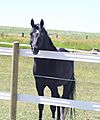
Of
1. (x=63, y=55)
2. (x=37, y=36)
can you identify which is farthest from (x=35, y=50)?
(x=63, y=55)

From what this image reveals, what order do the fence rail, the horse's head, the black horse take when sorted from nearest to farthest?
1. the fence rail
2. the horse's head
3. the black horse

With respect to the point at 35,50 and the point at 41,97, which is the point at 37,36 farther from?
the point at 41,97

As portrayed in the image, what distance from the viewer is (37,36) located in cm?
602

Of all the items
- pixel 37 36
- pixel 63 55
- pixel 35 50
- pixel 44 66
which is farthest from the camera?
pixel 44 66

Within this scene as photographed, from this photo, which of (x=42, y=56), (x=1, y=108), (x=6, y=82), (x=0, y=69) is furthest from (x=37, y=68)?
(x=0, y=69)

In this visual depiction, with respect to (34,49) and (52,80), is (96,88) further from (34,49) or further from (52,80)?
(34,49)

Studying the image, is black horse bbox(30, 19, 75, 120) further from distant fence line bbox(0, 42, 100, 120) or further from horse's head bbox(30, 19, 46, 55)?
distant fence line bbox(0, 42, 100, 120)

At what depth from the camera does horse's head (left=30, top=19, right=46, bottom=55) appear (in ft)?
19.4

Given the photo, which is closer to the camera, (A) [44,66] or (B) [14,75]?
(B) [14,75]

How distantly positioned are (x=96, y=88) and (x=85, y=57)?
682cm

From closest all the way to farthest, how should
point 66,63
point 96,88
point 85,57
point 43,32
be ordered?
point 85,57
point 43,32
point 66,63
point 96,88

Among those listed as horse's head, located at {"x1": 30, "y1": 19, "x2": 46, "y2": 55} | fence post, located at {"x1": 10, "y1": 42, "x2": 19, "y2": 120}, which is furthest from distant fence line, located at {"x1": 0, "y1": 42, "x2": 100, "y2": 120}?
horse's head, located at {"x1": 30, "y1": 19, "x2": 46, "y2": 55}

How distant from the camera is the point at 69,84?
722 cm

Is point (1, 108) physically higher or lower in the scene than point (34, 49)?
lower
